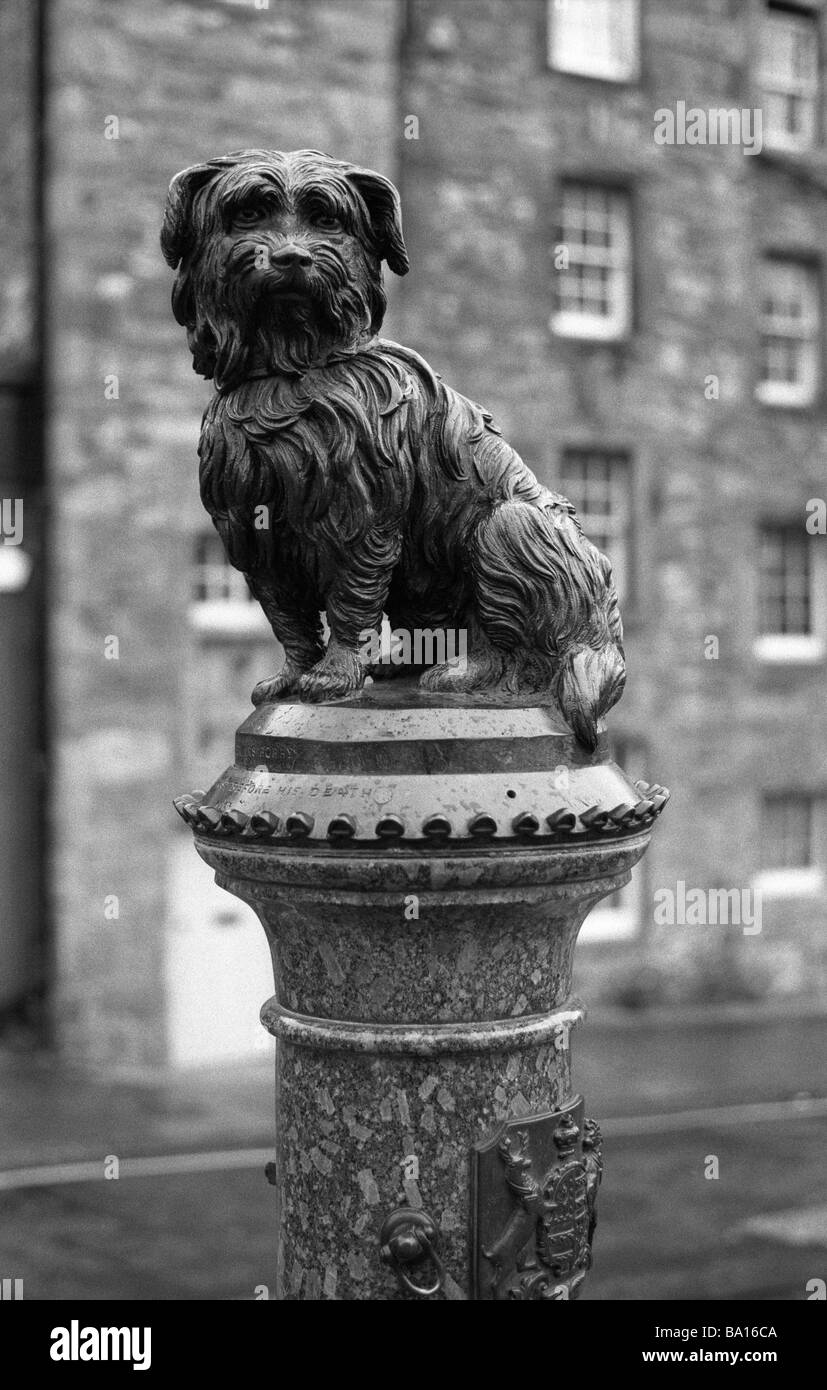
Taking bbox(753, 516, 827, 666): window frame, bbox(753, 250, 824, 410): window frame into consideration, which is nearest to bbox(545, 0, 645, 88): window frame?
bbox(753, 250, 824, 410): window frame

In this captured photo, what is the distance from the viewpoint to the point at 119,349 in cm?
1383

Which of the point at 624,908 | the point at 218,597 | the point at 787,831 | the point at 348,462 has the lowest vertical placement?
the point at 624,908

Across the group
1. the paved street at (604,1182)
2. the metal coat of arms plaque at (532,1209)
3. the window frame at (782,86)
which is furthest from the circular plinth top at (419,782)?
the window frame at (782,86)

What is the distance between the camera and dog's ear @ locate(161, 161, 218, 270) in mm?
3432

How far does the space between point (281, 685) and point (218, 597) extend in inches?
435

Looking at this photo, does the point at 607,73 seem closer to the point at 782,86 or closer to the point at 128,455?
the point at 782,86

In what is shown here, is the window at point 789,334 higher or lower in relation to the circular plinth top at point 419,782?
higher

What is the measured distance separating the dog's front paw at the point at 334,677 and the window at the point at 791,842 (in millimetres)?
15215

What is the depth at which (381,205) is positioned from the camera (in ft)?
11.5

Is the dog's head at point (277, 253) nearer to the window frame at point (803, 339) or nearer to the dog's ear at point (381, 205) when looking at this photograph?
the dog's ear at point (381, 205)

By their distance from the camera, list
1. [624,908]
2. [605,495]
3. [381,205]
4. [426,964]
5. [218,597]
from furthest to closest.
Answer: [624,908], [605,495], [218,597], [381,205], [426,964]

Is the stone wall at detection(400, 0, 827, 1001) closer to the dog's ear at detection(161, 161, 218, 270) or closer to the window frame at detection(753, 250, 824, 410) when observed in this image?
the window frame at detection(753, 250, 824, 410)

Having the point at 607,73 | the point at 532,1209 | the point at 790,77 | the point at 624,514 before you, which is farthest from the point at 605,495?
the point at 532,1209

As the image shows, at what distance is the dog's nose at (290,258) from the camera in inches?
129
